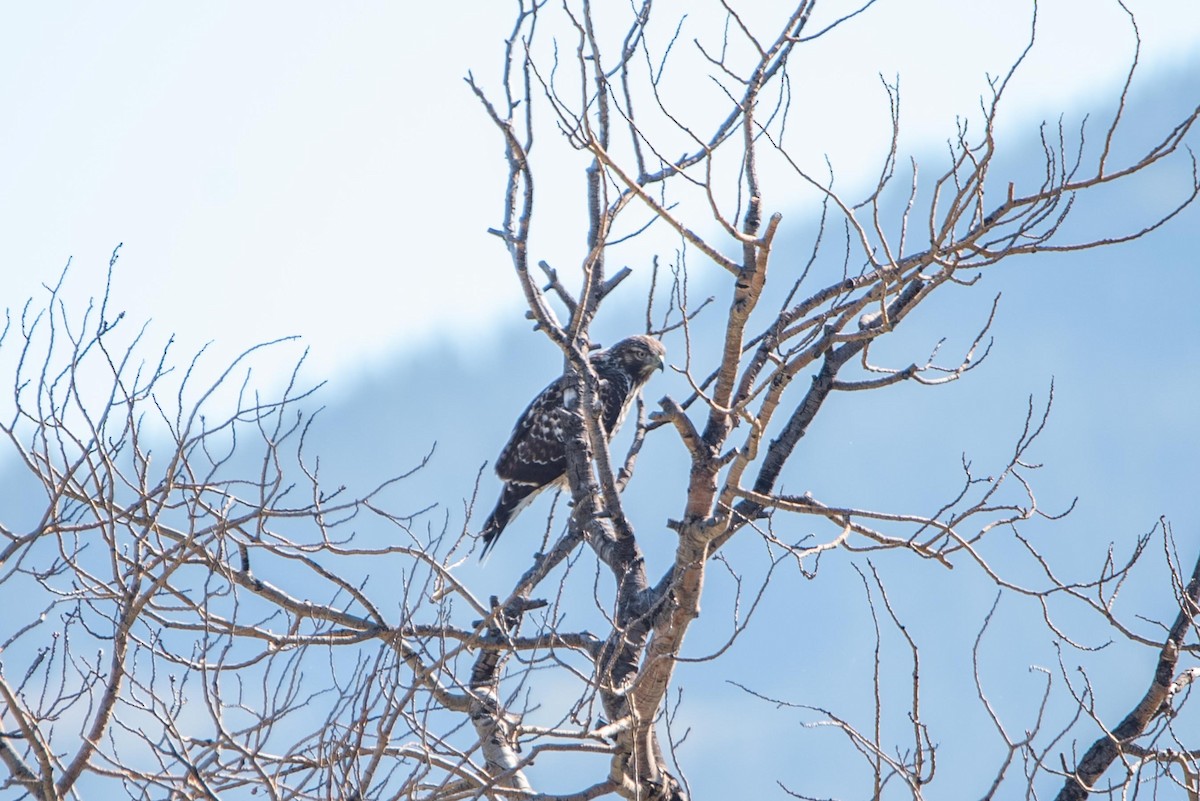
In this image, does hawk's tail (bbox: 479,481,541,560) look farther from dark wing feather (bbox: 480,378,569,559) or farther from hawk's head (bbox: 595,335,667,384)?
hawk's head (bbox: 595,335,667,384)

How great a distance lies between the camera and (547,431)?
8773 mm

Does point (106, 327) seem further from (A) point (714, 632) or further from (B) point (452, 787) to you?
(A) point (714, 632)

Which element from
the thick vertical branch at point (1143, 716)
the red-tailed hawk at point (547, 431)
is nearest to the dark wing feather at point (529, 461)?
the red-tailed hawk at point (547, 431)

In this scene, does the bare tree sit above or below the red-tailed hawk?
below

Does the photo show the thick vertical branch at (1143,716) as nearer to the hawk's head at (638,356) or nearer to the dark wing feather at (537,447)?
the dark wing feather at (537,447)

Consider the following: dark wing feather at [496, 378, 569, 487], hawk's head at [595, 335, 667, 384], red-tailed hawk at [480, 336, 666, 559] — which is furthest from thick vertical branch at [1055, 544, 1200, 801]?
hawk's head at [595, 335, 667, 384]

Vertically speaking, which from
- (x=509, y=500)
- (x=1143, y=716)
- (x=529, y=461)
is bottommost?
(x=1143, y=716)

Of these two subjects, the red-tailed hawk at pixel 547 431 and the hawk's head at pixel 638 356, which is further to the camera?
the hawk's head at pixel 638 356

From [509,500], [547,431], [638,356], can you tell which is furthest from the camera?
[638,356]

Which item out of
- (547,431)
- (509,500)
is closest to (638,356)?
(547,431)

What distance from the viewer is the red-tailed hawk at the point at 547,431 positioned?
8.74 metres

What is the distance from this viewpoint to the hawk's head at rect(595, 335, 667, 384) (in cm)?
902

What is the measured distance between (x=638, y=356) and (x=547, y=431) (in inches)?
33.0

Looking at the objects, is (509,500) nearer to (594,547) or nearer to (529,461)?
(529,461)
